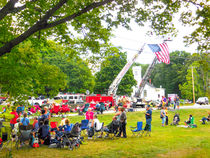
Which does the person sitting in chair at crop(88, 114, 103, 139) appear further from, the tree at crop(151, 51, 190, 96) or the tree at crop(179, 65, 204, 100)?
the tree at crop(151, 51, 190, 96)

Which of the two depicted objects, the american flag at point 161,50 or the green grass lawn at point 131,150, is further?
the american flag at point 161,50

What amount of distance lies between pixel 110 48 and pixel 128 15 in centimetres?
205

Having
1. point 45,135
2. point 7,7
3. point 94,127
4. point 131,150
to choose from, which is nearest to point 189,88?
point 94,127

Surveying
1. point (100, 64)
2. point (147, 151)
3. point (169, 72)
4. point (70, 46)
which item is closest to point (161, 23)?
point (100, 64)

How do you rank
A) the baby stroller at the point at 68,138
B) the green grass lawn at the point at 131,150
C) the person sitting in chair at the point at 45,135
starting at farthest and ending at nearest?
the person sitting in chair at the point at 45,135 < the baby stroller at the point at 68,138 < the green grass lawn at the point at 131,150

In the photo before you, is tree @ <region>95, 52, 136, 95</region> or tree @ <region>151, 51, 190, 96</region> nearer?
tree @ <region>95, 52, 136, 95</region>

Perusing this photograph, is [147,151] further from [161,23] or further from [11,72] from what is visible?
[11,72]

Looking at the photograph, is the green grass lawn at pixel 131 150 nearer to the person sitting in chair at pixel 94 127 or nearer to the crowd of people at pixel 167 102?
the person sitting in chair at pixel 94 127

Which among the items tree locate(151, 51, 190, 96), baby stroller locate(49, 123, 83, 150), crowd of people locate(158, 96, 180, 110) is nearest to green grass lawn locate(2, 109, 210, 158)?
baby stroller locate(49, 123, 83, 150)

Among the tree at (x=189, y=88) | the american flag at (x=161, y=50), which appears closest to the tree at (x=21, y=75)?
the american flag at (x=161, y=50)

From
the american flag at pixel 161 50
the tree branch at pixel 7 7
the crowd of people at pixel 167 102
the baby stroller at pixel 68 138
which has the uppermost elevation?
the american flag at pixel 161 50

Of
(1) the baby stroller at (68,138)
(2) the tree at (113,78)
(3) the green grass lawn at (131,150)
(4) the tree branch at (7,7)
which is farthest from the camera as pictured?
(2) the tree at (113,78)

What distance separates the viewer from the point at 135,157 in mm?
7883

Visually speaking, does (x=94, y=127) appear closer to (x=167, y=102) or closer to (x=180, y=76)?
(x=167, y=102)
